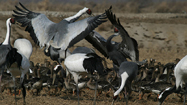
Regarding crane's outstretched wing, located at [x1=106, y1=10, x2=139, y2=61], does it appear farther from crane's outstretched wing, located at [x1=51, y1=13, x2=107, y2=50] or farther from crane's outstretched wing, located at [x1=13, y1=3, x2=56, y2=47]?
crane's outstretched wing, located at [x1=13, y1=3, x2=56, y2=47]

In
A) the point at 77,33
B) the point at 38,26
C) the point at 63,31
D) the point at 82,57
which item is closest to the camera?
the point at 82,57

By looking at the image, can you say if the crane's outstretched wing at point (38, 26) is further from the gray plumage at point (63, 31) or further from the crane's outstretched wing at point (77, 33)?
the crane's outstretched wing at point (77, 33)

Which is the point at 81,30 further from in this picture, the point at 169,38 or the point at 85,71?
the point at 169,38

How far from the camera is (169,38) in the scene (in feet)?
66.1

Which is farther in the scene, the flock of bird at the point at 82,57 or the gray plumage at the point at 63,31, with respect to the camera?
the gray plumage at the point at 63,31

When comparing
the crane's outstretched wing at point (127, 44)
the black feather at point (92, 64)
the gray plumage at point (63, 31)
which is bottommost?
the black feather at point (92, 64)

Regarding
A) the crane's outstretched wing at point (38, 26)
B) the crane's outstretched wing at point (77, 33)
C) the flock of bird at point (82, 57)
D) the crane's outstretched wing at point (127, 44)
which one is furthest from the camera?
the crane's outstretched wing at point (38, 26)

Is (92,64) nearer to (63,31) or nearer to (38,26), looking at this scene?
(63,31)

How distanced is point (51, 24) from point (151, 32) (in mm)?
13059

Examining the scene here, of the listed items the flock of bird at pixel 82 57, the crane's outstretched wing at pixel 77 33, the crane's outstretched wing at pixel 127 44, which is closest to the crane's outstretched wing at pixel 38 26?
the flock of bird at pixel 82 57

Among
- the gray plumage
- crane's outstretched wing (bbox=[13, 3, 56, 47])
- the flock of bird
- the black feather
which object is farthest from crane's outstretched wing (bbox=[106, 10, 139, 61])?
crane's outstretched wing (bbox=[13, 3, 56, 47])

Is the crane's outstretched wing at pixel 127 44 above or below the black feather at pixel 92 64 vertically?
above

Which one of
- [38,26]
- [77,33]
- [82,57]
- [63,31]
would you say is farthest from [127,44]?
[38,26]

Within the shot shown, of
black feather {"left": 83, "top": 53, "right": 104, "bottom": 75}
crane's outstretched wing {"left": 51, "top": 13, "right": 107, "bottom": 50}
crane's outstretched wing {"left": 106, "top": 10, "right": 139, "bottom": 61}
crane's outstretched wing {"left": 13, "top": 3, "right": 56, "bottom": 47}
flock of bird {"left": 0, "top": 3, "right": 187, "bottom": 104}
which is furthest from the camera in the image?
crane's outstretched wing {"left": 13, "top": 3, "right": 56, "bottom": 47}
